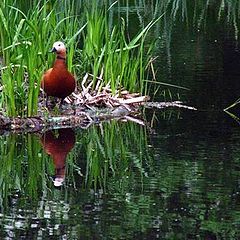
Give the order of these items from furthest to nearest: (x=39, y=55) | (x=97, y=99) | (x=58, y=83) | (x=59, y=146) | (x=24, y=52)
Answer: (x=97, y=99) < (x=39, y=55) < (x=58, y=83) < (x=24, y=52) < (x=59, y=146)

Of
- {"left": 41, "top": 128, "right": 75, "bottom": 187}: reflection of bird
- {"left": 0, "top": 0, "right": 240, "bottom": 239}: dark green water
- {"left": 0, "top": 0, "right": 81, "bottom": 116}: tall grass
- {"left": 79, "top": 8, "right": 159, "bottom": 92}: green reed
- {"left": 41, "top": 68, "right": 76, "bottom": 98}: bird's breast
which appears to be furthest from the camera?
{"left": 79, "top": 8, "right": 159, "bottom": 92}: green reed

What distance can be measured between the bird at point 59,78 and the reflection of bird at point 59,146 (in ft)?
1.34

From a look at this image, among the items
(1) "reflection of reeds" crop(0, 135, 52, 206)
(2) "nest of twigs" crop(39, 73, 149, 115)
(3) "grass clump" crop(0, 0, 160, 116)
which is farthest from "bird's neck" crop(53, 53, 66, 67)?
(1) "reflection of reeds" crop(0, 135, 52, 206)

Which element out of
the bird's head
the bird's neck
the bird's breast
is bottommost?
the bird's breast

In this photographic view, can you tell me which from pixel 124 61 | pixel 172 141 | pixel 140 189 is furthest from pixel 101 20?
pixel 140 189

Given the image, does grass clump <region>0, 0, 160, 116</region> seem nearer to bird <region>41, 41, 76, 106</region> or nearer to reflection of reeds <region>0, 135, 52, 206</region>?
bird <region>41, 41, 76, 106</region>

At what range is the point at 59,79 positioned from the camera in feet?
26.3

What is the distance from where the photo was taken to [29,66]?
25.3 feet

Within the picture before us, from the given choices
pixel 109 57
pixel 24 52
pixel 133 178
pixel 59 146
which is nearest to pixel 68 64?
pixel 109 57

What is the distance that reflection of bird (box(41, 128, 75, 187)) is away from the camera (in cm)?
635

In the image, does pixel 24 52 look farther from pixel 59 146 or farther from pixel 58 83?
pixel 59 146

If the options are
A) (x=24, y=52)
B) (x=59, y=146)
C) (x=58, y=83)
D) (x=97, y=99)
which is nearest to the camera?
(x=59, y=146)

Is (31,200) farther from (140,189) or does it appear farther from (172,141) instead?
(172,141)

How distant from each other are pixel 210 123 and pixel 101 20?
1513mm
